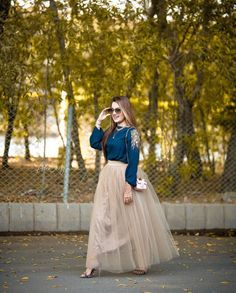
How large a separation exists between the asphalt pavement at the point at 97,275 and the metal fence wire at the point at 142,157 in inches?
34.7

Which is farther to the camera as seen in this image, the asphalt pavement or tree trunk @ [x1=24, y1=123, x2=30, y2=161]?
tree trunk @ [x1=24, y1=123, x2=30, y2=161]

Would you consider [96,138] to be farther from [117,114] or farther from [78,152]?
[78,152]

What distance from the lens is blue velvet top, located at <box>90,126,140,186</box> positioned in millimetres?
7027

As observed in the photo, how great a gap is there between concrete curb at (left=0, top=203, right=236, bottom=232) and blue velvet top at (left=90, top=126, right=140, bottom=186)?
2.81 m

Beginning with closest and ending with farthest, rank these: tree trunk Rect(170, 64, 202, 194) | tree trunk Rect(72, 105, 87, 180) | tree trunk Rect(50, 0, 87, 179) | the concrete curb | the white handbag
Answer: the white handbag, the concrete curb, tree trunk Rect(50, 0, 87, 179), tree trunk Rect(72, 105, 87, 180), tree trunk Rect(170, 64, 202, 194)

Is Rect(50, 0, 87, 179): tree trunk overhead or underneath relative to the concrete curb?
overhead

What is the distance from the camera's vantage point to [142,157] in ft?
36.0

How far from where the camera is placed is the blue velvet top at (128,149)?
7027mm

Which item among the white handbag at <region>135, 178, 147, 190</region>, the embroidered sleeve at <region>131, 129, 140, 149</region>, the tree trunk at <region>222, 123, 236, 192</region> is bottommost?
the white handbag at <region>135, 178, 147, 190</region>

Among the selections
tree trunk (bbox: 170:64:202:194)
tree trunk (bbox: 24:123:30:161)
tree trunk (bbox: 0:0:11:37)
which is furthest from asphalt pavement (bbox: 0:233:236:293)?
tree trunk (bbox: 0:0:11:37)

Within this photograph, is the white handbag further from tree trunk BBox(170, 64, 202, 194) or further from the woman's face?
tree trunk BBox(170, 64, 202, 194)

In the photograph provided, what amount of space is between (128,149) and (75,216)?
3.13 meters

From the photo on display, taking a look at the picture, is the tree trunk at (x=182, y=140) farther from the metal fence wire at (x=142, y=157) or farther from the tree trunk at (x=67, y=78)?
the tree trunk at (x=67, y=78)

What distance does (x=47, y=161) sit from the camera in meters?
10.1
